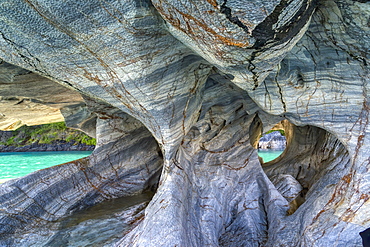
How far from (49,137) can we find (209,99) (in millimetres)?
28967

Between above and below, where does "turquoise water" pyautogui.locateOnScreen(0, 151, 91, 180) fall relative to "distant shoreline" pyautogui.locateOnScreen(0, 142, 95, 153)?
below

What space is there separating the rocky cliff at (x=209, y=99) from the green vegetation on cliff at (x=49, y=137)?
2534cm

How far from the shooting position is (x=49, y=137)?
95.8 ft

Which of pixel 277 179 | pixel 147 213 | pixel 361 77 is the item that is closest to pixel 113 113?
pixel 147 213

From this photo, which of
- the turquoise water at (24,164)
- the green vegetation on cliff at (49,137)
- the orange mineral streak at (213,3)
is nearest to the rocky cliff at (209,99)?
the orange mineral streak at (213,3)

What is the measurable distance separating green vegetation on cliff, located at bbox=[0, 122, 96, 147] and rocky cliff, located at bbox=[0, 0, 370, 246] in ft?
83.1

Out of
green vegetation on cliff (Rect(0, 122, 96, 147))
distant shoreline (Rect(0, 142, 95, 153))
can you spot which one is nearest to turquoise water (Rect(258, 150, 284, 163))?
green vegetation on cliff (Rect(0, 122, 96, 147))

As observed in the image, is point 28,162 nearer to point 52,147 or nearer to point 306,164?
point 52,147

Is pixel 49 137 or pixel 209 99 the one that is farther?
pixel 49 137

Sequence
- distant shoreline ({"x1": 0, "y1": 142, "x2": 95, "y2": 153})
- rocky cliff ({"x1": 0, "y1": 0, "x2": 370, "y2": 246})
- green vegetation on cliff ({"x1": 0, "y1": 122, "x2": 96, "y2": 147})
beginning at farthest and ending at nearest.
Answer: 1. distant shoreline ({"x1": 0, "y1": 142, "x2": 95, "y2": 153})
2. green vegetation on cliff ({"x1": 0, "y1": 122, "x2": 96, "y2": 147})
3. rocky cliff ({"x1": 0, "y1": 0, "x2": 370, "y2": 246})

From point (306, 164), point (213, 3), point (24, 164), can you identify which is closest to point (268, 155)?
point (306, 164)

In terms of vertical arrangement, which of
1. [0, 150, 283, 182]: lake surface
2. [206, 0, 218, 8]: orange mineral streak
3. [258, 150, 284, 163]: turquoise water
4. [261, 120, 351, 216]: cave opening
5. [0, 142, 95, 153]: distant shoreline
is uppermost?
[0, 142, 95, 153]: distant shoreline

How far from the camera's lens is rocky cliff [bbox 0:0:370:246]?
2.82 m

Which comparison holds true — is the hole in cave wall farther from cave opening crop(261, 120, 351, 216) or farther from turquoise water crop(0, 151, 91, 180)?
turquoise water crop(0, 151, 91, 180)
